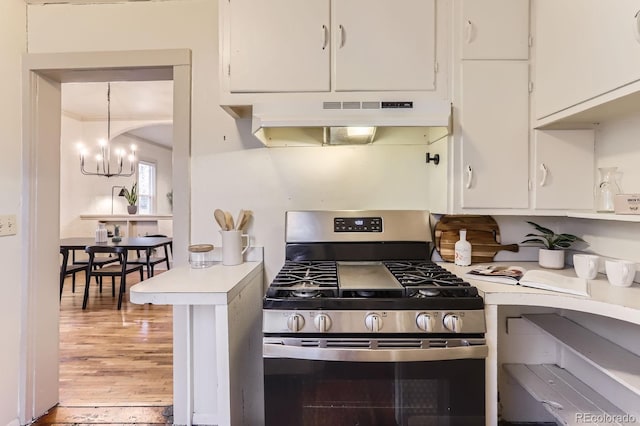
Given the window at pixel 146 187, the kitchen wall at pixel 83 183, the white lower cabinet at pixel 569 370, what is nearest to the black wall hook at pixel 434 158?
the white lower cabinet at pixel 569 370

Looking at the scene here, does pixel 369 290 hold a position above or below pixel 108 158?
below

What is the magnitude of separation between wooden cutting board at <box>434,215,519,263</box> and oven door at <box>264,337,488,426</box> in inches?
27.6

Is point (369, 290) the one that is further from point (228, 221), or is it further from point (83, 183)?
point (83, 183)

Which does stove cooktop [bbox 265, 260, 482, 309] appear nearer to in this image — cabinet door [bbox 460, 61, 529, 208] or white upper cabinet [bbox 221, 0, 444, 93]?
cabinet door [bbox 460, 61, 529, 208]

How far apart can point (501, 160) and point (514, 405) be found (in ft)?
4.28

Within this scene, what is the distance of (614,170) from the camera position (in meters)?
1.49

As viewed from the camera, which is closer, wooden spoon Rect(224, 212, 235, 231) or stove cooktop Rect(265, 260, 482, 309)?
stove cooktop Rect(265, 260, 482, 309)

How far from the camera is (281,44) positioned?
1.58 m

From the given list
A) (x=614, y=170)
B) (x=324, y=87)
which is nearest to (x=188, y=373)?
(x=324, y=87)

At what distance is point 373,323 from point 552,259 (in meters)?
1.09

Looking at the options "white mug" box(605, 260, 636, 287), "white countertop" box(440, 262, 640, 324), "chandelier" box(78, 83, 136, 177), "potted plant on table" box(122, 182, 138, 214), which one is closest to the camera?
"white countertop" box(440, 262, 640, 324)

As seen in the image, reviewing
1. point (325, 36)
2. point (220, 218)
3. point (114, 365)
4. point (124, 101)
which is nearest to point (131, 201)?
point (124, 101)

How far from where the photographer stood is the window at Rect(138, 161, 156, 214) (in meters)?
7.12

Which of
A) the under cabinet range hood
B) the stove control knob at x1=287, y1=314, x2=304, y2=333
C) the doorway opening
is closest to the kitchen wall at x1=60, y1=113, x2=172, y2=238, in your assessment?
the doorway opening
